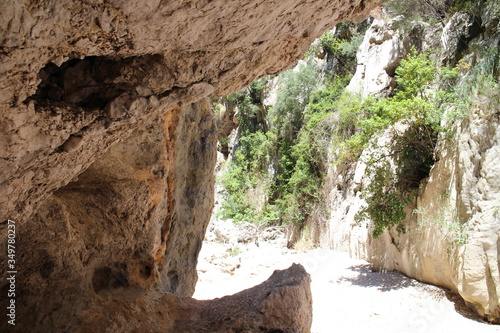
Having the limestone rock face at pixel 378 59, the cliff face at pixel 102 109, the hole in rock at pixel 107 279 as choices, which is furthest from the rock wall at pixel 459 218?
the hole in rock at pixel 107 279

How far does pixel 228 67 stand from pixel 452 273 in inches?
255

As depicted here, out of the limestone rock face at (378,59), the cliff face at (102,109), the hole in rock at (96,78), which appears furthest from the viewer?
the limestone rock face at (378,59)

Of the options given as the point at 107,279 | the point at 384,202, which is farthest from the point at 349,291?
the point at 107,279

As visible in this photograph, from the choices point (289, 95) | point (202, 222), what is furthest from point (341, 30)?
point (202, 222)

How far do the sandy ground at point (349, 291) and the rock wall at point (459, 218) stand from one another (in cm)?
34

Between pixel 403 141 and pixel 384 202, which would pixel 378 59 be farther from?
pixel 384 202

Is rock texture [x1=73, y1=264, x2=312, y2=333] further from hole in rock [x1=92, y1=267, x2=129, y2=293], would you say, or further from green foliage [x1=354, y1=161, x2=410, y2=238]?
green foliage [x1=354, y1=161, x2=410, y2=238]

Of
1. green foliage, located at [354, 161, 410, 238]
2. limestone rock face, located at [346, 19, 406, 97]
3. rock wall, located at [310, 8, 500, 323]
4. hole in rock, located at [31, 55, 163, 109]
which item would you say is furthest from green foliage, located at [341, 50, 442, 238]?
hole in rock, located at [31, 55, 163, 109]

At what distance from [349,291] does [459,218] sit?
11.0ft

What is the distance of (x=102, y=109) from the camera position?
2.53 metres

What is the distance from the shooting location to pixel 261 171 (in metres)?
18.7

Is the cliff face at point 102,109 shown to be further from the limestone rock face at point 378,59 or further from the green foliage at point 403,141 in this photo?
the limestone rock face at point 378,59

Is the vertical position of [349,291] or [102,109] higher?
[102,109]

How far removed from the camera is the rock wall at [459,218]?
6285mm
